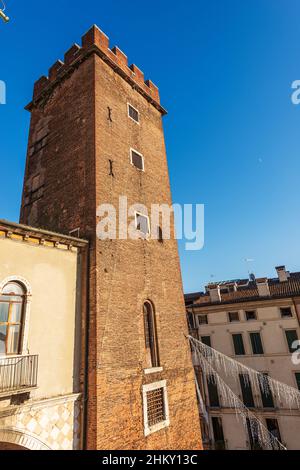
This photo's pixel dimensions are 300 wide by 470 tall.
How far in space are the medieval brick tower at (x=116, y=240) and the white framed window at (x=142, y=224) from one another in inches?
15.6

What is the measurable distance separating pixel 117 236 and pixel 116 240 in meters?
0.21

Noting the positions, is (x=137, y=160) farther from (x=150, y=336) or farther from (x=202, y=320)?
(x=202, y=320)

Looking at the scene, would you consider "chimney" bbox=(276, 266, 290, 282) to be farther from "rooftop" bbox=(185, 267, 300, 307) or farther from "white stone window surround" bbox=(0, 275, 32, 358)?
"white stone window surround" bbox=(0, 275, 32, 358)

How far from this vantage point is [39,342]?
830 cm

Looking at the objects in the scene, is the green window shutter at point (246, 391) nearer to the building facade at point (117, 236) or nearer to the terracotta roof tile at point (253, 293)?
the terracotta roof tile at point (253, 293)

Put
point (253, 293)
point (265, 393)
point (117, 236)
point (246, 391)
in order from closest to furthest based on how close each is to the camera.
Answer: point (117, 236) < point (265, 393) < point (246, 391) < point (253, 293)

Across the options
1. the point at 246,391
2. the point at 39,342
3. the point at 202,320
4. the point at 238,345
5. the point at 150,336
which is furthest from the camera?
the point at 202,320

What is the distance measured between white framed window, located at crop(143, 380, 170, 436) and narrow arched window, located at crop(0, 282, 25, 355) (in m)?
4.98

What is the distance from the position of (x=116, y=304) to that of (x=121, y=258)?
1.90 m

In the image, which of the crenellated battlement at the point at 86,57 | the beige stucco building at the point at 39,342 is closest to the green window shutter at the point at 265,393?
the beige stucco building at the point at 39,342

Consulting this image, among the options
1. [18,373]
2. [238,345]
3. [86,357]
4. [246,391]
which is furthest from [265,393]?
[18,373]

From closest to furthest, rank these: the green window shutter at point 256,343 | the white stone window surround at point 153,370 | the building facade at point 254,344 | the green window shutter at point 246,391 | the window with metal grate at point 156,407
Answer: the window with metal grate at point 156,407
the white stone window surround at point 153,370
the building facade at point 254,344
the green window shutter at point 246,391
the green window shutter at point 256,343

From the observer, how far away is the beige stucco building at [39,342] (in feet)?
23.8
